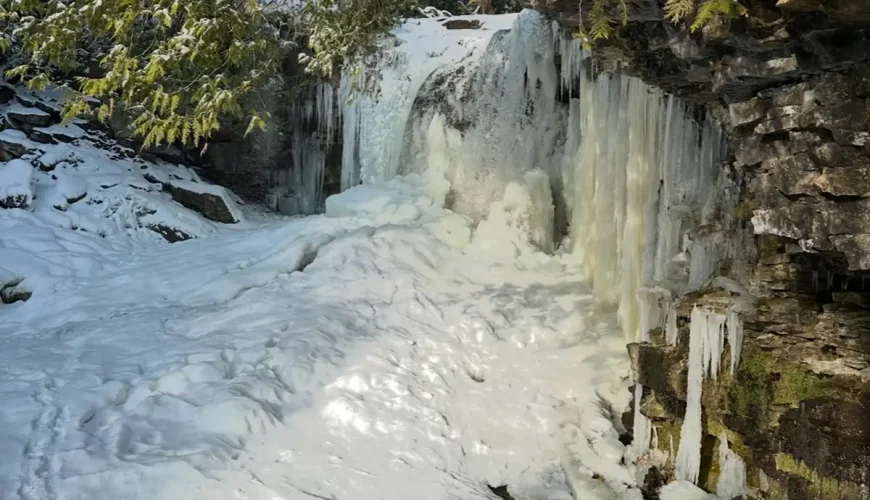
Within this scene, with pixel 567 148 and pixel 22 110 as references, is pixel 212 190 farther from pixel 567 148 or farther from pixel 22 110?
pixel 567 148

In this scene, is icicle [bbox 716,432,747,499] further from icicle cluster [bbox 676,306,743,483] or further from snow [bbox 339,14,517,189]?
snow [bbox 339,14,517,189]

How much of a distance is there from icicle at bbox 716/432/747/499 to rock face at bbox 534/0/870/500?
51 millimetres

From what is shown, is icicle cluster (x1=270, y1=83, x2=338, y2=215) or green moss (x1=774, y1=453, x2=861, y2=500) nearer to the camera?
green moss (x1=774, y1=453, x2=861, y2=500)

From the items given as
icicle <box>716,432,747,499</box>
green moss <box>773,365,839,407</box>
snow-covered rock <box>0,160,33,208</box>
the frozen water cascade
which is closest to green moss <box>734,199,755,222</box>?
the frozen water cascade

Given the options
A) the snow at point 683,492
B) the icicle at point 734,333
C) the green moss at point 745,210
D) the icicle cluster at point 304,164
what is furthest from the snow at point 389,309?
the icicle cluster at point 304,164

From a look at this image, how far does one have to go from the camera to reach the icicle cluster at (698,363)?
453cm

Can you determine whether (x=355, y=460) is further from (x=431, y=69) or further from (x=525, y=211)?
(x=431, y=69)

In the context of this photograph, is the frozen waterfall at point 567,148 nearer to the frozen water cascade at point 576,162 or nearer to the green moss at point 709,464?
the frozen water cascade at point 576,162

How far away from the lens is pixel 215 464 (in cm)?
449

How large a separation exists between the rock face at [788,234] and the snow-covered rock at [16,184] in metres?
8.25

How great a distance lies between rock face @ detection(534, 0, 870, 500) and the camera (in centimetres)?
329

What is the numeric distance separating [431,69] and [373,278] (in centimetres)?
465

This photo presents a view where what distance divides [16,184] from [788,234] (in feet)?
32.1

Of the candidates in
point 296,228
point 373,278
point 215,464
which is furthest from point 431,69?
point 215,464
